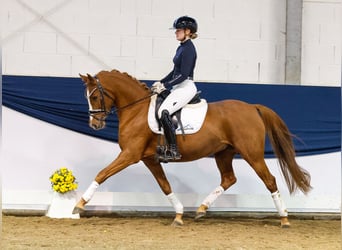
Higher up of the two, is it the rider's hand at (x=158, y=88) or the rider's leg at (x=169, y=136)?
the rider's hand at (x=158, y=88)

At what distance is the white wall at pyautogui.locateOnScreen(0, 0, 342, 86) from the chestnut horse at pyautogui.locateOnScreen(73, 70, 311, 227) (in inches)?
52.1

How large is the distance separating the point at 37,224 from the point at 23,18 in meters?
2.55

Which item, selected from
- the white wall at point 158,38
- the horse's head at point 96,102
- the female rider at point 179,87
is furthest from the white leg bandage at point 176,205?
the white wall at point 158,38

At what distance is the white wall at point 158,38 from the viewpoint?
6.45 meters

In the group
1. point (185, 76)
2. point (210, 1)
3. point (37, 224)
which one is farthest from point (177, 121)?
point (210, 1)

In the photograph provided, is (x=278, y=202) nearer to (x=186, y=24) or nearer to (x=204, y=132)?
(x=204, y=132)

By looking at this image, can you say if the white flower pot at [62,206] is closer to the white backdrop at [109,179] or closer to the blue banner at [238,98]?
the white backdrop at [109,179]

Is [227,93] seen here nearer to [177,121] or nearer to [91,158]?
[177,121]

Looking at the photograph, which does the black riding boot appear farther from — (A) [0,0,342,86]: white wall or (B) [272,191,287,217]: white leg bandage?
(A) [0,0,342,86]: white wall

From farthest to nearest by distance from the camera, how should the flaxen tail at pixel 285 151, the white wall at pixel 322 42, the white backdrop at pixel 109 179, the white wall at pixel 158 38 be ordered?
the white wall at pixel 322 42
the white wall at pixel 158 38
the white backdrop at pixel 109 179
the flaxen tail at pixel 285 151

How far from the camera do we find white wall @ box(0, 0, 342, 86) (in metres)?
6.45

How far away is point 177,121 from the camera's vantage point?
515 cm

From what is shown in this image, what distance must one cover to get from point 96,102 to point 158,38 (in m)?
1.78

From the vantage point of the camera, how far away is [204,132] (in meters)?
5.23
